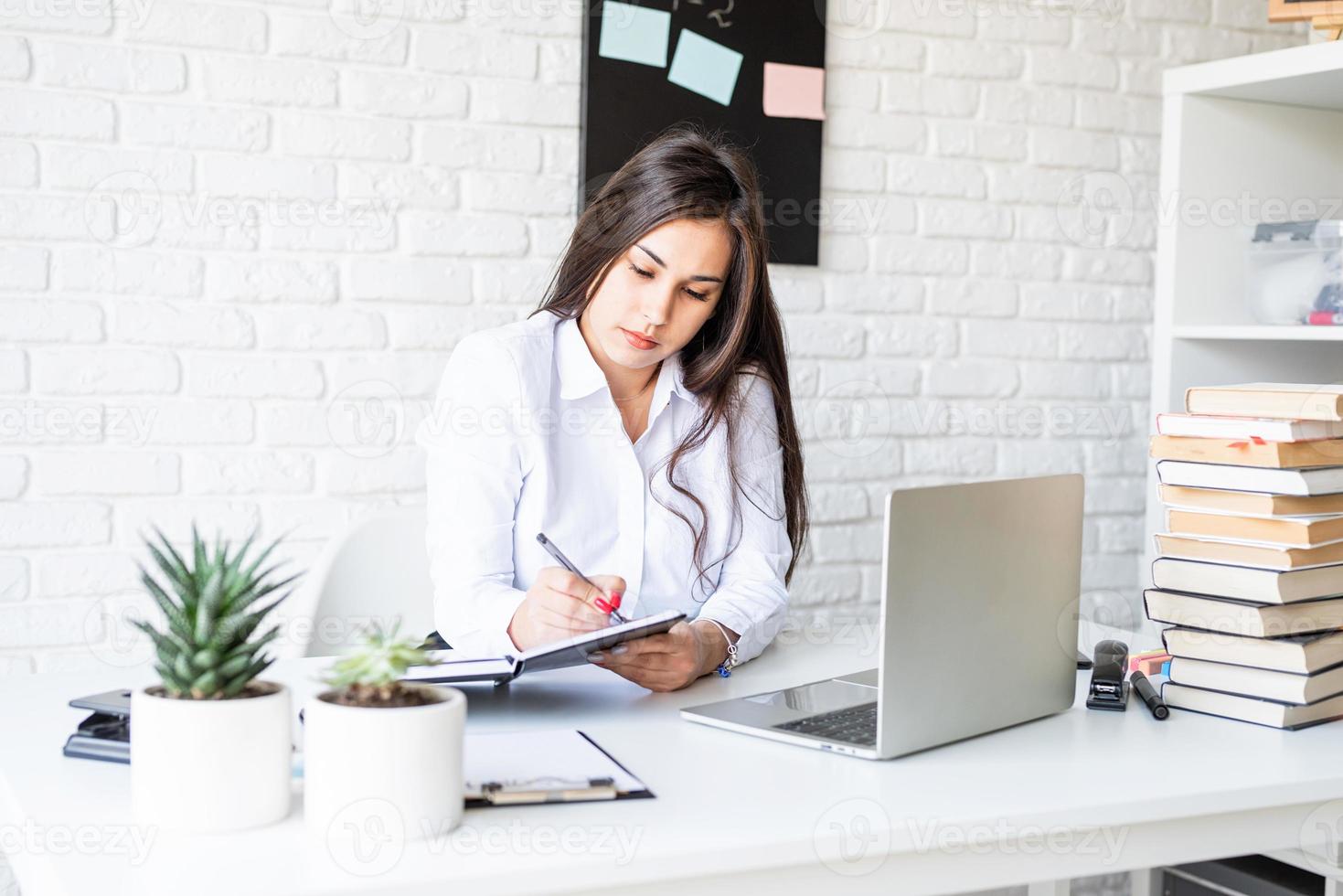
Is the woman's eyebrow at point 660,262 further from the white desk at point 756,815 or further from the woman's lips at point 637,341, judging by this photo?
the white desk at point 756,815

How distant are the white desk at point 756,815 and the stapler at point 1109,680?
2 cm

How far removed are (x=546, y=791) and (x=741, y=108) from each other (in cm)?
167

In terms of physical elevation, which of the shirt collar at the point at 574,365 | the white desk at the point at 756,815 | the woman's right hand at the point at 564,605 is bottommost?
the white desk at the point at 756,815

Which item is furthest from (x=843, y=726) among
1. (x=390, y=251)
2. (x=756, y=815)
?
(x=390, y=251)

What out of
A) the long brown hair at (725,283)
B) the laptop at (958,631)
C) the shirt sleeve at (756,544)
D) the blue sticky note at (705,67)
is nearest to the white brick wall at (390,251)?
the blue sticky note at (705,67)

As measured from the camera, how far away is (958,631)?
114 cm

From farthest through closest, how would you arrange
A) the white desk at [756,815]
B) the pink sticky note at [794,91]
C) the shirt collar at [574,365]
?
1. the pink sticky note at [794,91]
2. the shirt collar at [574,365]
3. the white desk at [756,815]

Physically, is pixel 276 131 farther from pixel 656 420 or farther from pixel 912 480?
pixel 912 480

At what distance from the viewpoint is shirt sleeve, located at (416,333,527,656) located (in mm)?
1453

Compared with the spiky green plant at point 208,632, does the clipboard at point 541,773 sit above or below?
below

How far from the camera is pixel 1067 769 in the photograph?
1104 mm

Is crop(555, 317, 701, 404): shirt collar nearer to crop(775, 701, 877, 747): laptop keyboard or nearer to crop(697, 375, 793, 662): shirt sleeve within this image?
crop(697, 375, 793, 662): shirt sleeve

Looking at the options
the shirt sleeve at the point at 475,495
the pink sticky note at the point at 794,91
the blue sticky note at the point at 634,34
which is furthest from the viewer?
the pink sticky note at the point at 794,91

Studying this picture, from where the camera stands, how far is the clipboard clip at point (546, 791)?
0.94 meters
